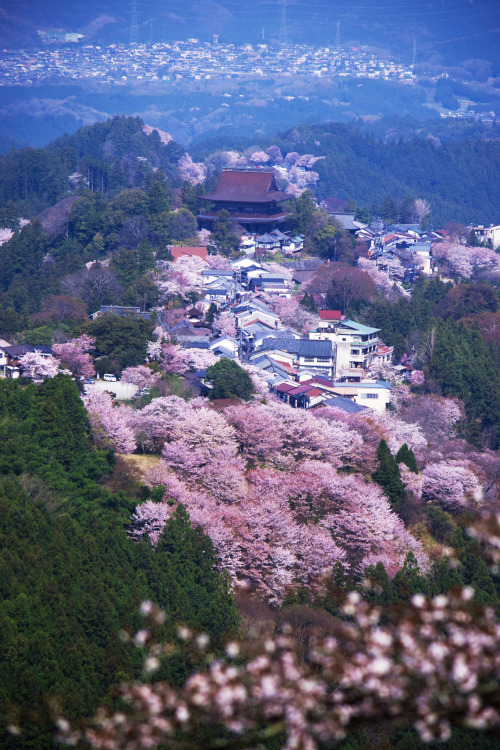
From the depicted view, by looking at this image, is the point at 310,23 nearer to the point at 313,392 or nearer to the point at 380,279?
the point at 380,279

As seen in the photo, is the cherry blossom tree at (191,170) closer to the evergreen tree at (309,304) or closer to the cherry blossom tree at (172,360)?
the evergreen tree at (309,304)

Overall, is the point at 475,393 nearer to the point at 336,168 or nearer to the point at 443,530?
the point at 443,530

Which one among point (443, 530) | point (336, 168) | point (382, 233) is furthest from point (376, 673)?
point (336, 168)

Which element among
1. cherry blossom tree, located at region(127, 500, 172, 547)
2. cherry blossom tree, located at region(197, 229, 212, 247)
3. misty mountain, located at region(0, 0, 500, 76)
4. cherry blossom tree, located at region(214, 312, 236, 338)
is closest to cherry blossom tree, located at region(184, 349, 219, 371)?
cherry blossom tree, located at region(214, 312, 236, 338)

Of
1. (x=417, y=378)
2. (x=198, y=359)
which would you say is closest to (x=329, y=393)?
(x=198, y=359)

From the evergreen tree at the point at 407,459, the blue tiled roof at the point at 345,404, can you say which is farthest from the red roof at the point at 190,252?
the evergreen tree at the point at 407,459
